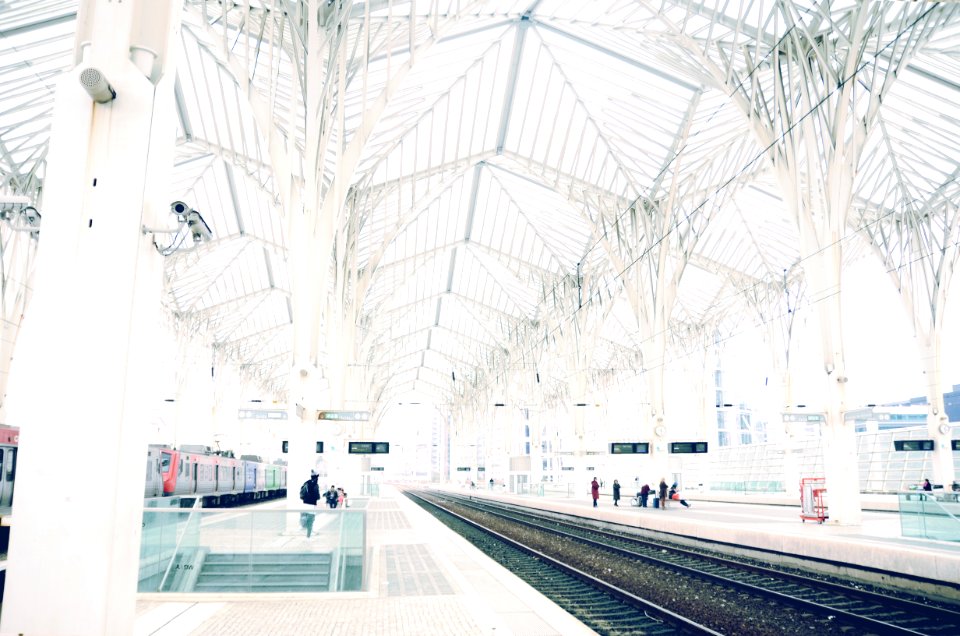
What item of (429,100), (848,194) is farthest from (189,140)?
(848,194)

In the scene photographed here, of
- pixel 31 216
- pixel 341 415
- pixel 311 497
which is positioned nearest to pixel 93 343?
pixel 31 216

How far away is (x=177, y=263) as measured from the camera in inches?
1747

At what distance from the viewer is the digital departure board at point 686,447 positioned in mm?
34906

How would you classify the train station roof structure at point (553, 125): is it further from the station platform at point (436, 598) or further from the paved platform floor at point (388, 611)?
the paved platform floor at point (388, 611)

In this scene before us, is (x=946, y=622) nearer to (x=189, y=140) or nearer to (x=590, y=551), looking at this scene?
(x=590, y=551)

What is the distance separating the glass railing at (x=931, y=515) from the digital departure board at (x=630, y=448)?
59.2ft

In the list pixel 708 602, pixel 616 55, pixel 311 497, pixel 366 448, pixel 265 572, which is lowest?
pixel 708 602

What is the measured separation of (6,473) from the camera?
1953cm

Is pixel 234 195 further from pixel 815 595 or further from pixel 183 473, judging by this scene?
pixel 815 595

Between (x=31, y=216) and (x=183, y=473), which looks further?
(x=183, y=473)

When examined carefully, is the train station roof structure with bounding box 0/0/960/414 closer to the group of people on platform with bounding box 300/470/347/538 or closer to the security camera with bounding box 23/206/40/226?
the group of people on platform with bounding box 300/470/347/538

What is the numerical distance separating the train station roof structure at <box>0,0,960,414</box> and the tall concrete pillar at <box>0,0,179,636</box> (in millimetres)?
10756

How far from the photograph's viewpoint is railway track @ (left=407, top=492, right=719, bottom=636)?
10391 mm

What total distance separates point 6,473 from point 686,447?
2737 cm
